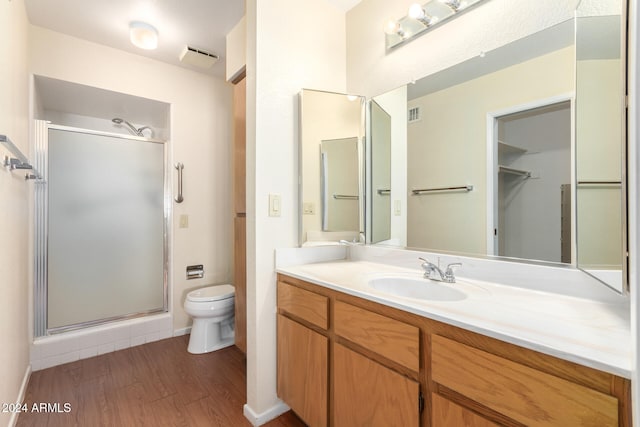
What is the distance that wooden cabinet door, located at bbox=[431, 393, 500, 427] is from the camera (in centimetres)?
78

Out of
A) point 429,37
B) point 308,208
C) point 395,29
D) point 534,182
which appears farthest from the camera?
point 308,208

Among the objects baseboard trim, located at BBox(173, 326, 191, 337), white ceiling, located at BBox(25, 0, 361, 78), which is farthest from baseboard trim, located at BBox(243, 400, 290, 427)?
white ceiling, located at BBox(25, 0, 361, 78)

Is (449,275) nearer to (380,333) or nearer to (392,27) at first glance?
(380,333)

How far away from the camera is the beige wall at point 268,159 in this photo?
155cm

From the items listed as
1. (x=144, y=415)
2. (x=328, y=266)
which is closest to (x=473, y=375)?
(x=328, y=266)

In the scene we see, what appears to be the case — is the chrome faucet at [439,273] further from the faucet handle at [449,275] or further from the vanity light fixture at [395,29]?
the vanity light fixture at [395,29]

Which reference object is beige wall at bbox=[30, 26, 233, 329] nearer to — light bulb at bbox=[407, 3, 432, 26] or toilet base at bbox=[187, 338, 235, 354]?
toilet base at bbox=[187, 338, 235, 354]

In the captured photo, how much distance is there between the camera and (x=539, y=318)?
2.68 ft

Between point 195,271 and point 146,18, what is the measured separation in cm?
209

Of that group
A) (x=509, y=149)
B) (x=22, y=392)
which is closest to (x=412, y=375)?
(x=509, y=149)

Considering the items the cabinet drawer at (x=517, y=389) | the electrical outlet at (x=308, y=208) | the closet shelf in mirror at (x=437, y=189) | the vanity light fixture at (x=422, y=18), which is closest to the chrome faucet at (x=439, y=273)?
the closet shelf in mirror at (x=437, y=189)

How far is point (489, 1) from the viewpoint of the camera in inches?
50.4

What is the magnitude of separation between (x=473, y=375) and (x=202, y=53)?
2857mm

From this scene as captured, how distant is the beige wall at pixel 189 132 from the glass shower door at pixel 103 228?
0.22m
